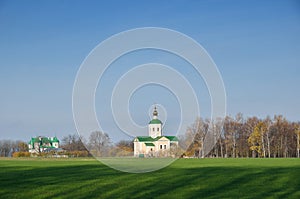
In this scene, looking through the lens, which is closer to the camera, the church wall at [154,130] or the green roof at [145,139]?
the green roof at [145,139]

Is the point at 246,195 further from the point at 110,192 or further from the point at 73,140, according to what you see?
the point at 73,140

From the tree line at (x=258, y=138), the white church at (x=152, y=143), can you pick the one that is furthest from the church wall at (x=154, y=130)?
the tree line at (x=258, y=138)

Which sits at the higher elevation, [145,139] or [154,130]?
[154,130]

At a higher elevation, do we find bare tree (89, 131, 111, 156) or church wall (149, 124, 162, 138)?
church wall (149, 124, 162, 138)

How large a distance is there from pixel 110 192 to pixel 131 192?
0.91 meters

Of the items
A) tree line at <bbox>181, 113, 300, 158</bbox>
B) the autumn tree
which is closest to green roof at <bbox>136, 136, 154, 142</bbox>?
tree line at <bbox>181, 113, 300, 158</bbox>

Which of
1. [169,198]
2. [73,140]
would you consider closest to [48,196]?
[169,198]

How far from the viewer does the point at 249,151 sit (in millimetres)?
100375

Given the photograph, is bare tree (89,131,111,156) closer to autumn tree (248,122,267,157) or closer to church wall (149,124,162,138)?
church wall (149,124,162,138)

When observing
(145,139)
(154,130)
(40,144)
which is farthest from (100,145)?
(40,144)

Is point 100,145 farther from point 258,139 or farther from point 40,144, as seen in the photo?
point 40,144

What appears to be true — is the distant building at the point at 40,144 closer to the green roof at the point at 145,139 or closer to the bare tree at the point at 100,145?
the green roof at the point at 145,139

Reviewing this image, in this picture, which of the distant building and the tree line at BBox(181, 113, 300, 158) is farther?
the distant building

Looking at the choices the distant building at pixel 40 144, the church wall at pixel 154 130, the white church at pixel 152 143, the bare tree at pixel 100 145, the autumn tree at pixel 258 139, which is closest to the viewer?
the bare tree at pixel 100 145
